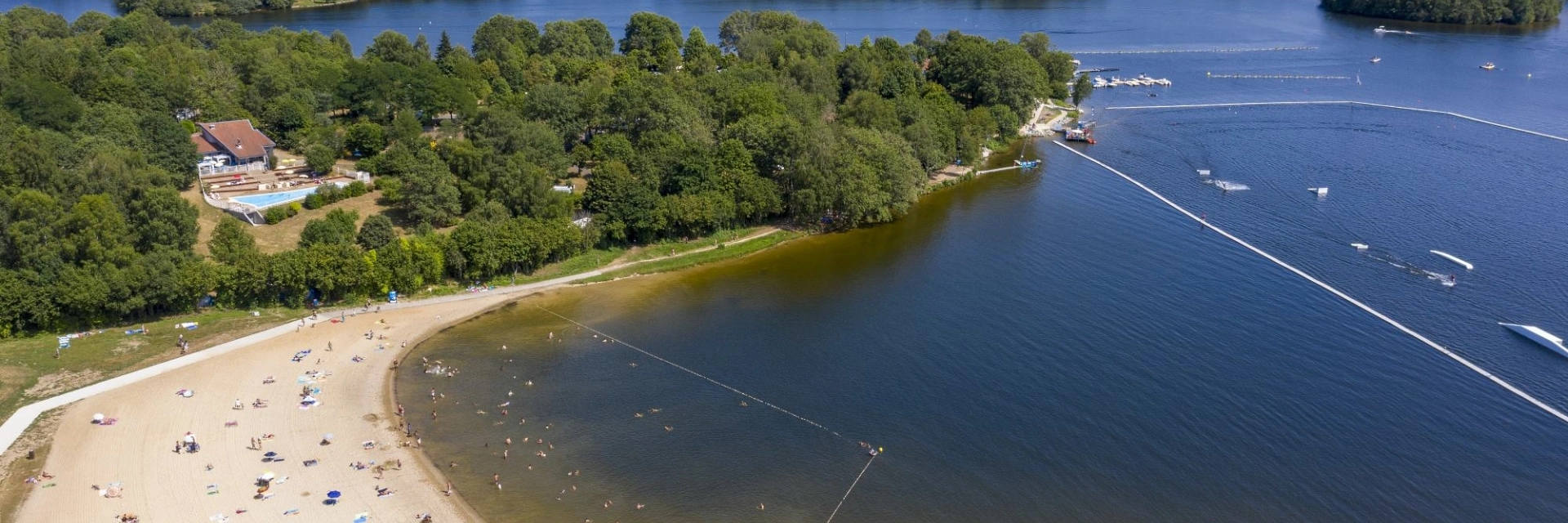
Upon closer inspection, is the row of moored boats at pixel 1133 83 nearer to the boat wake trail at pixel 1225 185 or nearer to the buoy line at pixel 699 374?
the boat wake trail at pixel 1225 185

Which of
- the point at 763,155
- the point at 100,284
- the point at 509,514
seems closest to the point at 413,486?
the point at 509,514

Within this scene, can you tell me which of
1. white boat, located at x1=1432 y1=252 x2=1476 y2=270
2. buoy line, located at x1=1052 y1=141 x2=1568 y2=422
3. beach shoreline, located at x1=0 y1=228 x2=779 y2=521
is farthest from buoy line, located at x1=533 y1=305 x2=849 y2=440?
white boat, located at x1=1432 y1=252 x2=1476 y2=270

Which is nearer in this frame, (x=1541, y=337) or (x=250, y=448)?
(x=250, y=448)

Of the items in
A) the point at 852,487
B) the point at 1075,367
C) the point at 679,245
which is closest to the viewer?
the point at 852,487

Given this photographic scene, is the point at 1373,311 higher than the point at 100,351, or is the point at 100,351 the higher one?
the point at 100,351

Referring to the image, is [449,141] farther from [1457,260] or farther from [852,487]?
[1457,260]

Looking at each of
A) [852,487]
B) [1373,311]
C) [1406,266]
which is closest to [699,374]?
[852,487]

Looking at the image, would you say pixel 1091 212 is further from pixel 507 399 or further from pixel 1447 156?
pixel 507 399
